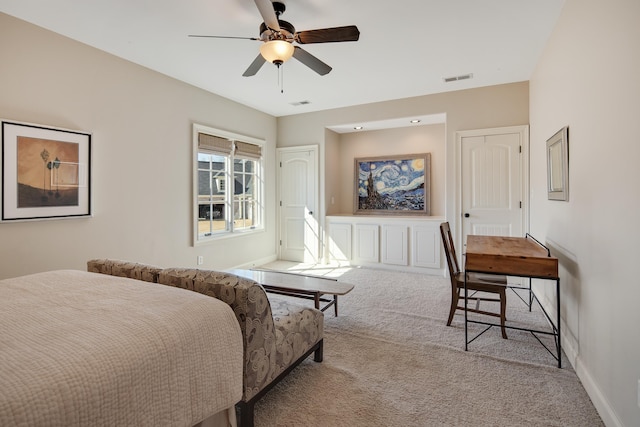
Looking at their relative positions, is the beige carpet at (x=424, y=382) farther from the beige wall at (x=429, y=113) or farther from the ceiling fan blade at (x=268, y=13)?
the ceiling fan blade at (x=268, y=13)

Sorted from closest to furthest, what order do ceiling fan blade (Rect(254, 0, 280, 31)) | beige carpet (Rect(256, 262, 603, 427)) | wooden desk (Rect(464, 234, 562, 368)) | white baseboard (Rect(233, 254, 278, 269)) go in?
beige carpet (Rect(256, 262, 603, 427)) → ceiling fan blade (Rect(254, 0, 280, 31)) → wooden desk (Rect(464, 234, 562, 368)) → white baseboard (Rect(233, 254, 278, 269))

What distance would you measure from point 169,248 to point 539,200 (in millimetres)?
4492

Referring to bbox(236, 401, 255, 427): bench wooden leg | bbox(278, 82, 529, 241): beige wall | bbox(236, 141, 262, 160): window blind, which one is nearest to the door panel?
bbox(278, 82, 529, 241): beige wall

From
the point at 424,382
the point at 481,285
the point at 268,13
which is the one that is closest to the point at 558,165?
the point at 481,285

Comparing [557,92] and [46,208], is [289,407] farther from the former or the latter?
[557,92]

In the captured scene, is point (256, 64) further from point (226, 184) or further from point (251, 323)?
point (226, 184)

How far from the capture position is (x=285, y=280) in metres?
3.17

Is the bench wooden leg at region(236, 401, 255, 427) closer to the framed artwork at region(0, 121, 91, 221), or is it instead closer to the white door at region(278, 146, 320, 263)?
the framed artwork at region(0, 121, 91, 221)

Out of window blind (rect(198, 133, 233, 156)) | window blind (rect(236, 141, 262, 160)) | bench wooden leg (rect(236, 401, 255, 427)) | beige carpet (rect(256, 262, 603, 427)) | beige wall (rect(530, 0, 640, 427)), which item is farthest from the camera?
window blind (rect(236, 141, 262, 160))

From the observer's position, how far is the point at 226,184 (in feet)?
16.2

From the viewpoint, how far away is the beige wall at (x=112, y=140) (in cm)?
273

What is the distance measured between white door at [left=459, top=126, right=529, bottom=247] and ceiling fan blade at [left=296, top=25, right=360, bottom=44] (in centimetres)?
285

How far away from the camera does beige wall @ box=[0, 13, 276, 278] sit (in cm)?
273

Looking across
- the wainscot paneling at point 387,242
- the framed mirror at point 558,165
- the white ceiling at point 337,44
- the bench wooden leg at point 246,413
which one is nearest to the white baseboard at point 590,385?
the framed mirror at point 558,165
